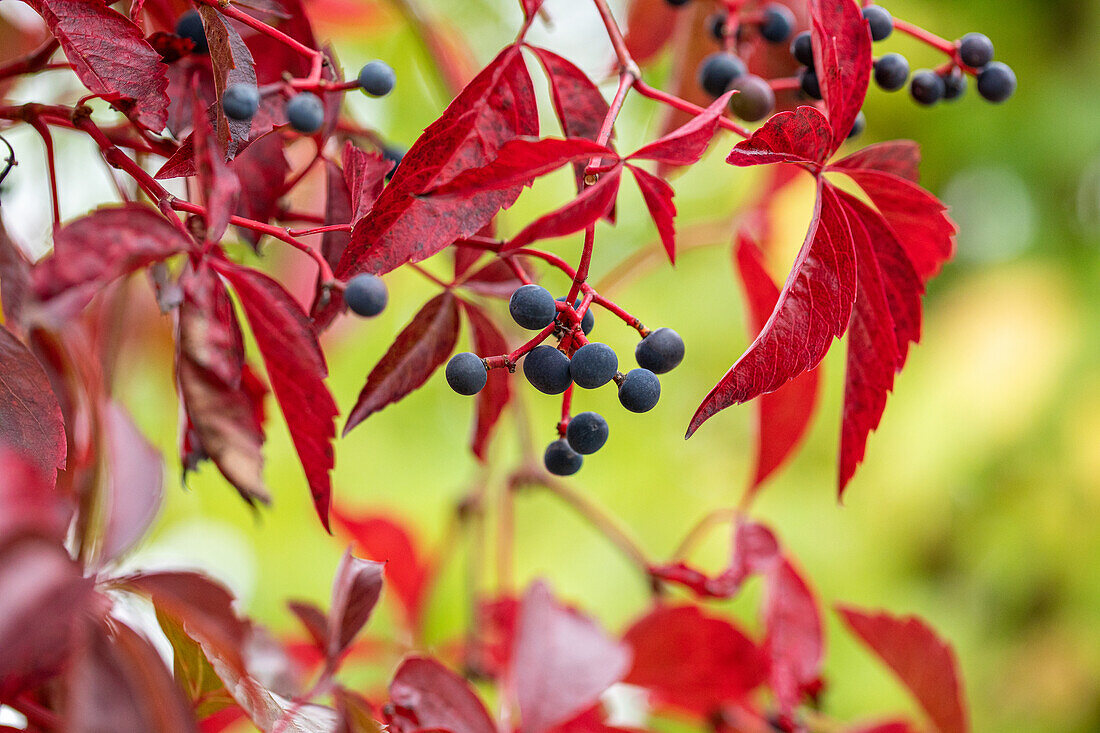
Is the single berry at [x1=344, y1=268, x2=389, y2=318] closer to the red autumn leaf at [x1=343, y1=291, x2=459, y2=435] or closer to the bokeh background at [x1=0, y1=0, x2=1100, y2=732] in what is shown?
the red autumn leaf at [x1=343, y1=291, x2=459, y2=435]

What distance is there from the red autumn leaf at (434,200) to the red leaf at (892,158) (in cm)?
17

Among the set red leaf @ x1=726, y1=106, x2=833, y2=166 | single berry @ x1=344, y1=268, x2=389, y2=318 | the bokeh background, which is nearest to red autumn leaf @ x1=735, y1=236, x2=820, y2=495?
red leaf @ x1=726, y1=106, x2=833, y2=166

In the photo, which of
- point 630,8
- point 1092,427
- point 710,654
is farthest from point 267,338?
point 1092,427

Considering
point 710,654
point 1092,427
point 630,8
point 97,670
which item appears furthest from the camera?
point 1092,427

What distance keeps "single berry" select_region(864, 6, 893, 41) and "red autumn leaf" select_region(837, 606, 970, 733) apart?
1.20 ft

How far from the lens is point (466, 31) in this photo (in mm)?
1758

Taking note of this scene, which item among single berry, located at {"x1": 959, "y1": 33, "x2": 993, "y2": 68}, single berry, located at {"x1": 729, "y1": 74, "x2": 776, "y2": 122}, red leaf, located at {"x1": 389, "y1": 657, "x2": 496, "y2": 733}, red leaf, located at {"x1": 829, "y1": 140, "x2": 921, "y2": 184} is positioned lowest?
red leaf, located at {"x1": 389, "y1": 657, "x2": 496, "y2": 733}

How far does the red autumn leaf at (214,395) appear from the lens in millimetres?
240

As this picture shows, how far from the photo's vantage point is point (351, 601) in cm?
35

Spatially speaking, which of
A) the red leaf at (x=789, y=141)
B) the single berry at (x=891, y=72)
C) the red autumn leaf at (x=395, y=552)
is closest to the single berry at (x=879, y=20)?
the single berry at (x=891, y=72)

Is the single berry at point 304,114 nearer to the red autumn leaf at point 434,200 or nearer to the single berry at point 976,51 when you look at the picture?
the red autumn leaf at point 434,200

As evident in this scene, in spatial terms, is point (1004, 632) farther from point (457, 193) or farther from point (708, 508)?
point (457, 193)

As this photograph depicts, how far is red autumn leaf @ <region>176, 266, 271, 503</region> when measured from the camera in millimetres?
240

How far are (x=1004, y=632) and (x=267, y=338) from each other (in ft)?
6.02
